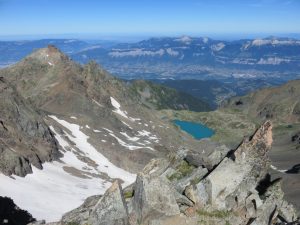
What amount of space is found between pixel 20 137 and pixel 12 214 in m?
45.4

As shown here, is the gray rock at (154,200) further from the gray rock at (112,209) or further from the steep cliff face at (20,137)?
the steep cliff face at (20,137)

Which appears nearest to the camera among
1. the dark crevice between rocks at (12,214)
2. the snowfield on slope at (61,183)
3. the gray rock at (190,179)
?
the gray rock at (190,179)

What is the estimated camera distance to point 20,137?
115125 millimetres

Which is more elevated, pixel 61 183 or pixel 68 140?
pixel 61 183

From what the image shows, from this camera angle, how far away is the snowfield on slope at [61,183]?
8506 centimetres

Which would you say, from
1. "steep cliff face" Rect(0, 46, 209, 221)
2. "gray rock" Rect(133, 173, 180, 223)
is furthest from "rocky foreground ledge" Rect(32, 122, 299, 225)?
"steep cliff face" Rect(0, 46, 209, 221)

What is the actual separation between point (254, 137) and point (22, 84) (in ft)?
537

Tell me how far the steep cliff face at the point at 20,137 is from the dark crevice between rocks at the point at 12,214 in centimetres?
1937

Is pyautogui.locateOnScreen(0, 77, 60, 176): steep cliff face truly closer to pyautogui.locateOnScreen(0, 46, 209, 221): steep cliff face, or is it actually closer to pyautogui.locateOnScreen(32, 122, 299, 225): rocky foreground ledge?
Result: pyautogui.locateOnScreen(0, 46, 209, 221): steep cliff face

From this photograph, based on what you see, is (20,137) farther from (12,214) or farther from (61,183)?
(12,214)

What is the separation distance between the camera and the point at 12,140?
111 m

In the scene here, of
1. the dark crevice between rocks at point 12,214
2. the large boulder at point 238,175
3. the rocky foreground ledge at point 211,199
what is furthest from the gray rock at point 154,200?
the dark crevice between rocks at point 12,214

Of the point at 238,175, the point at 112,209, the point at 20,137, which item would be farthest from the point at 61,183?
the point at 238,175

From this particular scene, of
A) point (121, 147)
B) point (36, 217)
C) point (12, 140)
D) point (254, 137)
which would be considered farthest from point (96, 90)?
point (254, 137)
